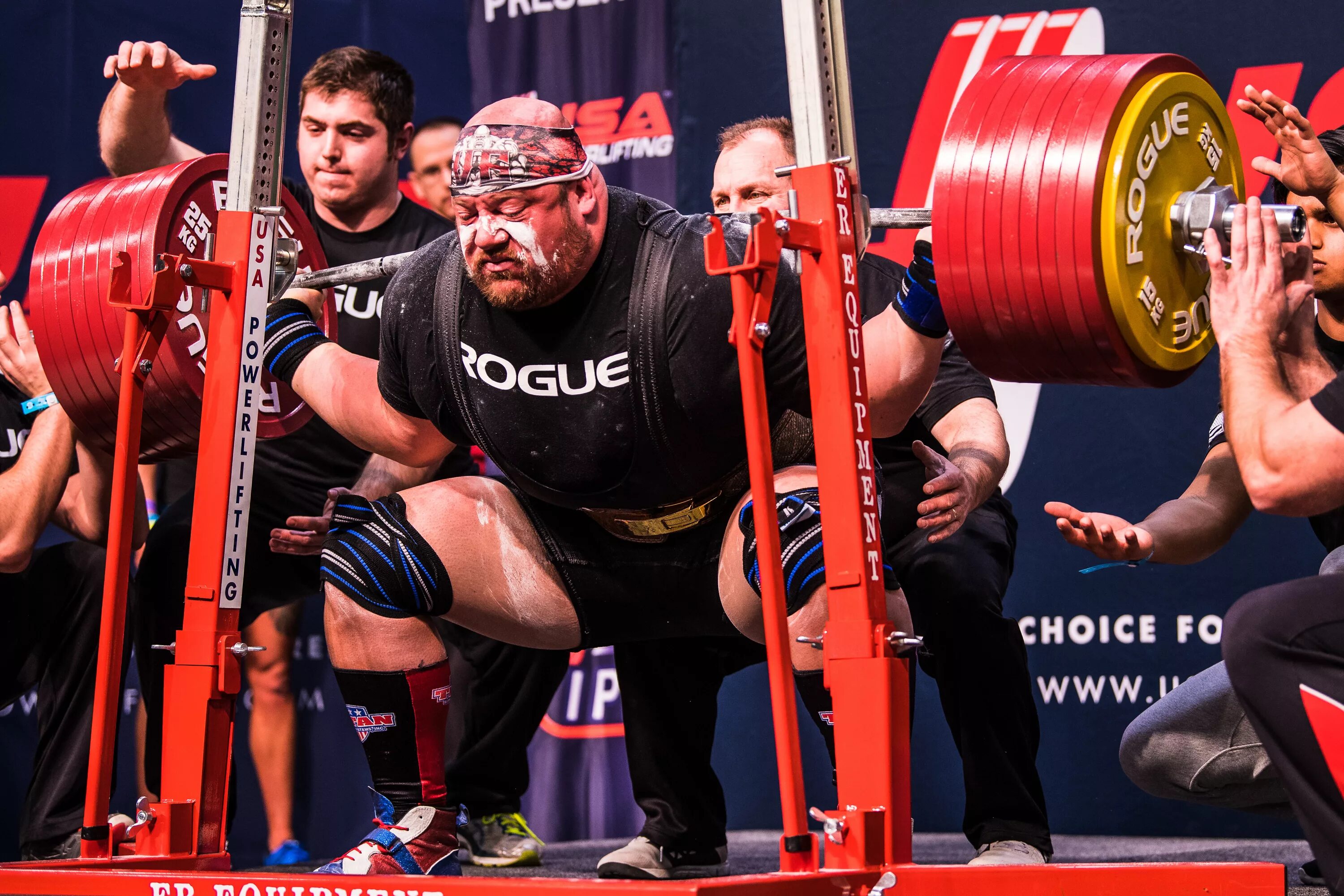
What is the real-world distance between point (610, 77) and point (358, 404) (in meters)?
1.87

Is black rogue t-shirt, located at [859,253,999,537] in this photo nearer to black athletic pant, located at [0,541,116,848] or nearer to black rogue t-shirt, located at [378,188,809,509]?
black rogue t-shirt, located at [378,188,809,509]

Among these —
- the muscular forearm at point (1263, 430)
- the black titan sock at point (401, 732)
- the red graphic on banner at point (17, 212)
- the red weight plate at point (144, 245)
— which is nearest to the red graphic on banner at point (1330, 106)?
the muscular forearm at point (1263, 430)

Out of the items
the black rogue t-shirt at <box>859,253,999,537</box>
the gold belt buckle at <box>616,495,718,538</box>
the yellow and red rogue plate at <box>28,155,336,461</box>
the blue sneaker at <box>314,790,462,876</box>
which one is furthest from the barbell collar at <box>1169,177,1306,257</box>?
the yellow and red rogue plate at <box>28,155,336,461</box>

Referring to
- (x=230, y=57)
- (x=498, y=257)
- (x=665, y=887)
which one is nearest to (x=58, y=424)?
(x=498, y=257)

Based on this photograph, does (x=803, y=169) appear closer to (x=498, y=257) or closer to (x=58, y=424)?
(x=498, y=257)

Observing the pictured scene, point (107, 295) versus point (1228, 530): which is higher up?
point (107, 295)

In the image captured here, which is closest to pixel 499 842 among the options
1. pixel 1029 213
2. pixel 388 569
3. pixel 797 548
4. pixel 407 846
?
pixel 407 846

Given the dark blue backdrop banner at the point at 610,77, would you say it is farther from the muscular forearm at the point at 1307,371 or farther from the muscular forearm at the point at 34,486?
the muscular forearm at the point at 1307,371

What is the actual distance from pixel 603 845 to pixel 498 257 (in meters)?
2.11

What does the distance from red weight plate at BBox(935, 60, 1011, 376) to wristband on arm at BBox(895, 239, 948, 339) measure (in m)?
0.07

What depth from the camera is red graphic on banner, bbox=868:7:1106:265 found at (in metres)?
3.71

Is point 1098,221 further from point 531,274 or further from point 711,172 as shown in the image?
point 711,172

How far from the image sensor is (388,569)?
8.00 feet

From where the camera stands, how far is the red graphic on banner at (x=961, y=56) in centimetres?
371
